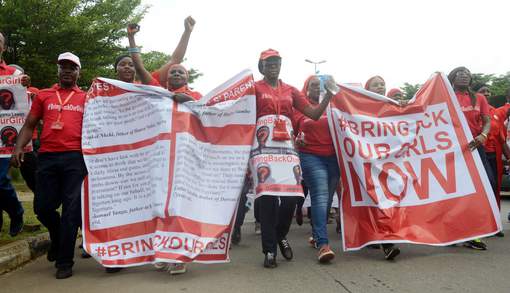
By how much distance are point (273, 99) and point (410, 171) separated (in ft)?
5.32

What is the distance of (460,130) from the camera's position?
201 inches

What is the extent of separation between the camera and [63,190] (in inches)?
176

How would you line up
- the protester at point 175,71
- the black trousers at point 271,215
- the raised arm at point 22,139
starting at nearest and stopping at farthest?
the black trousers at point 271,215 → the raised arm at point 22,139 → the protester at point 175,71

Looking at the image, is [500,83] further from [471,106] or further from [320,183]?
[320,183]

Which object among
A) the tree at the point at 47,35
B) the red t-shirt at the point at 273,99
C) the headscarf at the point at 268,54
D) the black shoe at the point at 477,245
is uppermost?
the tree at the point at 47,35

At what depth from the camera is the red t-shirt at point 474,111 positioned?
18.3 ft

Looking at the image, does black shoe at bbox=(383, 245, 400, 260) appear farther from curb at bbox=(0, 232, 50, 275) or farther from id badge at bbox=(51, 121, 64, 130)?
curb at bbox=(0, 232, 50, 275)

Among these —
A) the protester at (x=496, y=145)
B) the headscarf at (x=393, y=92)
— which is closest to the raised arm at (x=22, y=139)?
the headscarf at (x=393, y=92)

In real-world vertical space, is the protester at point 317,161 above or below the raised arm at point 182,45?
below

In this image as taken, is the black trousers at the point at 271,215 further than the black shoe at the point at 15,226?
No

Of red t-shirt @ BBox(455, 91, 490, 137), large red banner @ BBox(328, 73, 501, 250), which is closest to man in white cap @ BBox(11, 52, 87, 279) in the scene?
large red banner @ BBox(328, 73, 501, 250)

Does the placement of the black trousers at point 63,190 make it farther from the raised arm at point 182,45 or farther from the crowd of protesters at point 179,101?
the raised arm at point 182,45

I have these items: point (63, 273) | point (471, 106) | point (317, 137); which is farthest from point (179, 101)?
point (471, 106)

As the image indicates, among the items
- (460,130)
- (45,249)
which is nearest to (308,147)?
(460,130)
